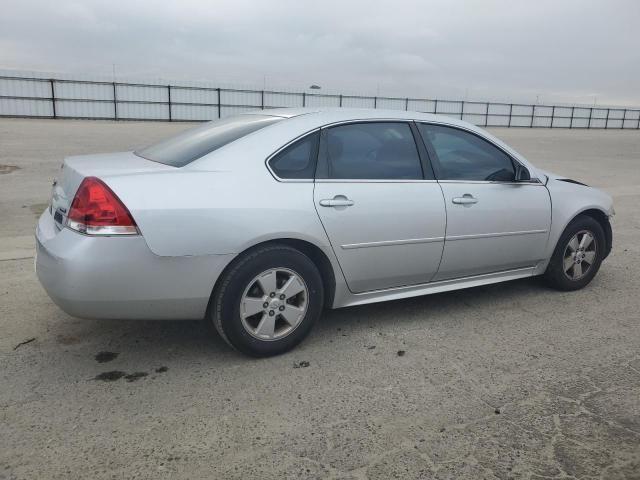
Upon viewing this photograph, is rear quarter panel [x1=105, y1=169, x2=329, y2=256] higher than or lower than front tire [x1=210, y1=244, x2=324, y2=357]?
higher

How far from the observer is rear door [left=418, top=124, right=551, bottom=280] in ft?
13.3

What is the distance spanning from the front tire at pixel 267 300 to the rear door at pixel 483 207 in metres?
1.13

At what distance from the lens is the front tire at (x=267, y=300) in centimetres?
324

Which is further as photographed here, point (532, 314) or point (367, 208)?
point (532, 314)

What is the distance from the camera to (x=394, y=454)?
8.39 ft

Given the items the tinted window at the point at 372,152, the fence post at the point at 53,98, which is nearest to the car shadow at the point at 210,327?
the tinted window at the point at 372,152

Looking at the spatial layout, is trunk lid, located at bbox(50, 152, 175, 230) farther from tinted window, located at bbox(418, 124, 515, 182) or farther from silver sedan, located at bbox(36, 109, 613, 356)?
tinted window, located at bbox(418, 124, 515, 182)

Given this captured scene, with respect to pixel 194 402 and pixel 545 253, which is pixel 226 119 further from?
pixel 545 253

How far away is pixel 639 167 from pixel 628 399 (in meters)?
15.4

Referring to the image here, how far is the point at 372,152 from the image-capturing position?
3.84 meters

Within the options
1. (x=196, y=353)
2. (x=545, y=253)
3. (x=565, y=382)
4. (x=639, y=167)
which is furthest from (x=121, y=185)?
(x=639, y=167)

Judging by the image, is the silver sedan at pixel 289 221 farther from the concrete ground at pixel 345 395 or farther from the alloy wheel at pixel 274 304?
the concrete ground at pixel 345 395

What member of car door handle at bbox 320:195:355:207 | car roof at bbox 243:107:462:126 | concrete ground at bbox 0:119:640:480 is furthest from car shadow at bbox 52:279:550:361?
car roof at bbox 243:107:462:126

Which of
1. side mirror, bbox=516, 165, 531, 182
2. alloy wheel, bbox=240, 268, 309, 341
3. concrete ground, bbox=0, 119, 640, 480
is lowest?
concrete ground, bbox=0, 119, 640, 480
